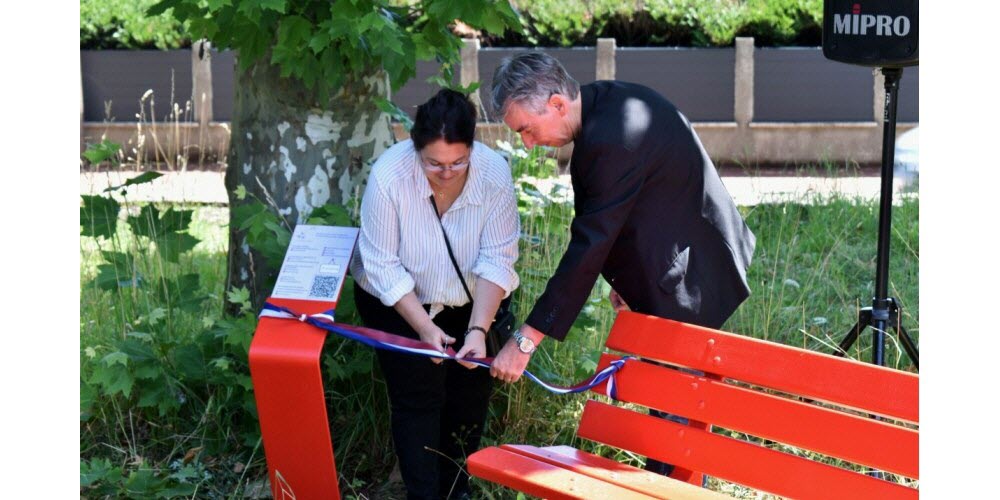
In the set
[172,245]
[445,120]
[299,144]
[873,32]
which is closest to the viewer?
[445,120]

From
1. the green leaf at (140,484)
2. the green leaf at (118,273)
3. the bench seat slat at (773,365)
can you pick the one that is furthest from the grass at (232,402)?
the bench seat slat at (773,365)

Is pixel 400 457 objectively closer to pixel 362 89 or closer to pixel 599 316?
pixel 599 316

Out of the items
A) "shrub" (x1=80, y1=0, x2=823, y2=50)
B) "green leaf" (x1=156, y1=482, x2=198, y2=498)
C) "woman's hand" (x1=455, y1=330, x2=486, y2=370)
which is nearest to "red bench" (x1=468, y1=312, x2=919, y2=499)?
"woman's hand" (x1=455, y1=330, x2=486, y2=370)

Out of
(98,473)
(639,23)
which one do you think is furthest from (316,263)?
(639,23)

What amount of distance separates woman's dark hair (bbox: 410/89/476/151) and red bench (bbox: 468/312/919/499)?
2.24 ft

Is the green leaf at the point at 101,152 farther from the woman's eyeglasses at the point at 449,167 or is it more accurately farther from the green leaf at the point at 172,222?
the woman's eyeglasses at the point at 449,167

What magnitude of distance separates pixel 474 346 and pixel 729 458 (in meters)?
0.81

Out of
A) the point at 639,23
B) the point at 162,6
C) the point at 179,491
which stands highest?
the point at 639,23

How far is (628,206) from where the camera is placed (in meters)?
3.17

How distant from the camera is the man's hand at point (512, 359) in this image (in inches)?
131

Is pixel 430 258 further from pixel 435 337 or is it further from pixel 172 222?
pixel 172 222

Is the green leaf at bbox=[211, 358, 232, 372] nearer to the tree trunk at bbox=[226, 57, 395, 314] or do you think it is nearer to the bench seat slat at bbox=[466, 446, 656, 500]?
the tree trunk at bbox=[226, 57, 395, 314]

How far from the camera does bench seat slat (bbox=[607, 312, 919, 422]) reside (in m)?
2.78

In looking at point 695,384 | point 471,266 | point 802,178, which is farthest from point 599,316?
point 802,178
